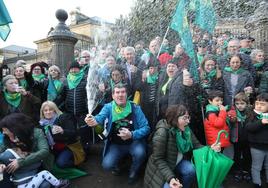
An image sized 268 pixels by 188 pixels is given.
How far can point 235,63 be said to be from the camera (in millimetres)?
5156

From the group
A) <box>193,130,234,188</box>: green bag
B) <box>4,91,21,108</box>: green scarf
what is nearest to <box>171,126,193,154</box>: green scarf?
<box>193,130,234,188</box>: green bag

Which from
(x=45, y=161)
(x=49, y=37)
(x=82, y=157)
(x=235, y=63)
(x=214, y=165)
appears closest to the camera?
(x=214, y=165)

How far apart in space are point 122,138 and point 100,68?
83.7 inches

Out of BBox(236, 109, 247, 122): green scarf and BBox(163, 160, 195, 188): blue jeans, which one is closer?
BBox(163, 160, 195, 188): blue jeans

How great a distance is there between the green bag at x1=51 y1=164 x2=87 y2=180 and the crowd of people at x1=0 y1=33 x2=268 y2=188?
3.3 inches

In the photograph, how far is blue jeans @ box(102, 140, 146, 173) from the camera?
4.30 meters

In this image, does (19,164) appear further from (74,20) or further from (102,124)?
(74,20)

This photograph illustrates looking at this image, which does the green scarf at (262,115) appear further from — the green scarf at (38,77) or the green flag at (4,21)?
the green flag at (4,21)

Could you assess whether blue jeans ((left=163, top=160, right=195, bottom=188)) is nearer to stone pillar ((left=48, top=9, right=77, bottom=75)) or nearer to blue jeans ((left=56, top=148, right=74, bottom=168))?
blue jeans ((left=56, top=148, right=74, bottom=168))

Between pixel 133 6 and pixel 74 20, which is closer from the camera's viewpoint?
pixel 133 6

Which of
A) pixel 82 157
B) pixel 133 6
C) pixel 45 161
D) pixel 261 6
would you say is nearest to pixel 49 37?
pixel 133 6

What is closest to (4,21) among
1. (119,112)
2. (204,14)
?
(119,112)

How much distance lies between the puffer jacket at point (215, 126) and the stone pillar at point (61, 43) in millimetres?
5367

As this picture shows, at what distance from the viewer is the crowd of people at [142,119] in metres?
3.67
